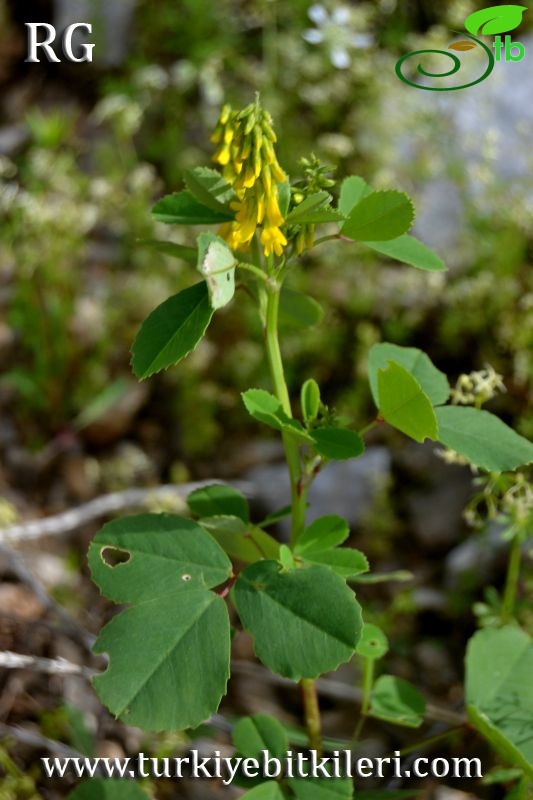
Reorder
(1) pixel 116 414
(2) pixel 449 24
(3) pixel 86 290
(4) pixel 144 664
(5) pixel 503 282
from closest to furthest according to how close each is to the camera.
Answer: (4) pixel 144 664 → (5) pixel 503 282 → (1) pixel 116 414 → (3) pixel 86 290 → (2) pixel 449 24

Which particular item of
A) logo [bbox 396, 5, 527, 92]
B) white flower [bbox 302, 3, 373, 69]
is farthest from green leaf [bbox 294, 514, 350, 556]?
white flower [bbox 302, 3, 373, 69]

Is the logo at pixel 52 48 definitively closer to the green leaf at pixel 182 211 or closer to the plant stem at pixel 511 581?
the green leaf at pixel 182 211

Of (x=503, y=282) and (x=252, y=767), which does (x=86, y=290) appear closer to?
(x=503, y=282)

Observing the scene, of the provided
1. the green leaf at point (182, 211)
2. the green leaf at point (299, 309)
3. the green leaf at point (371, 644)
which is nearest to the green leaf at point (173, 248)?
the green leaf at point (182, 211)

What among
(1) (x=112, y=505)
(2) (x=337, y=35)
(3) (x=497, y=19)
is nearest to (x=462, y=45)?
(3) (x=497, y=19)

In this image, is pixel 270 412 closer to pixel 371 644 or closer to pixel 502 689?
pixel 371 644

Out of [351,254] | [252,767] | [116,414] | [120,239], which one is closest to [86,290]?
[120,239]
